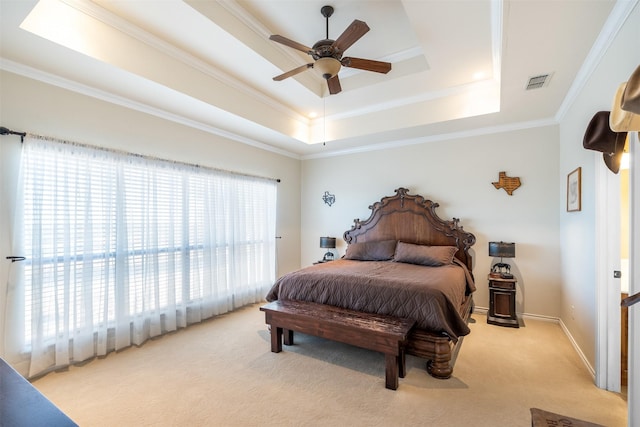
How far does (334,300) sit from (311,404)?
1068mm

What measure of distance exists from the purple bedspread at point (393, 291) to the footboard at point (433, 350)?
2.6 inches

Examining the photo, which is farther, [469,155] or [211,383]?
[469,155]

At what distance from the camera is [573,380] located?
2469mm

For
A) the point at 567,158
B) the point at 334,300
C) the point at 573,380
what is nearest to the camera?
the point at 573,380

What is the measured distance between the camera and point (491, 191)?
168 inches

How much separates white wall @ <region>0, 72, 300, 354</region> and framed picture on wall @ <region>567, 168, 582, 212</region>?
166 inches

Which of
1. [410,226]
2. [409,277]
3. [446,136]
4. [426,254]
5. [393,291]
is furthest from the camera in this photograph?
[410,226]

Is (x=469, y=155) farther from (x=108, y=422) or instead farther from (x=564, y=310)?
(x=108, y=422)

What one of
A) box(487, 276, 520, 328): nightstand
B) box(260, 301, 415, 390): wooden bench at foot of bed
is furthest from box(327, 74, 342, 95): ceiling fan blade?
box(487, 276, 520, 328): nightstand

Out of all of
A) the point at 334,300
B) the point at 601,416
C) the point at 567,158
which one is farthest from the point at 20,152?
the point at 567,158

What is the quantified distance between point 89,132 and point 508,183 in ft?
17.1

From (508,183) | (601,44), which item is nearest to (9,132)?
(601,44)

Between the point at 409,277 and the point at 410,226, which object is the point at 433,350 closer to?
the point at 409,277

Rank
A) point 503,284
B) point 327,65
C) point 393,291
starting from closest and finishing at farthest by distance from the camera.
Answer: point 327,65
point 393,291
point 503,284
